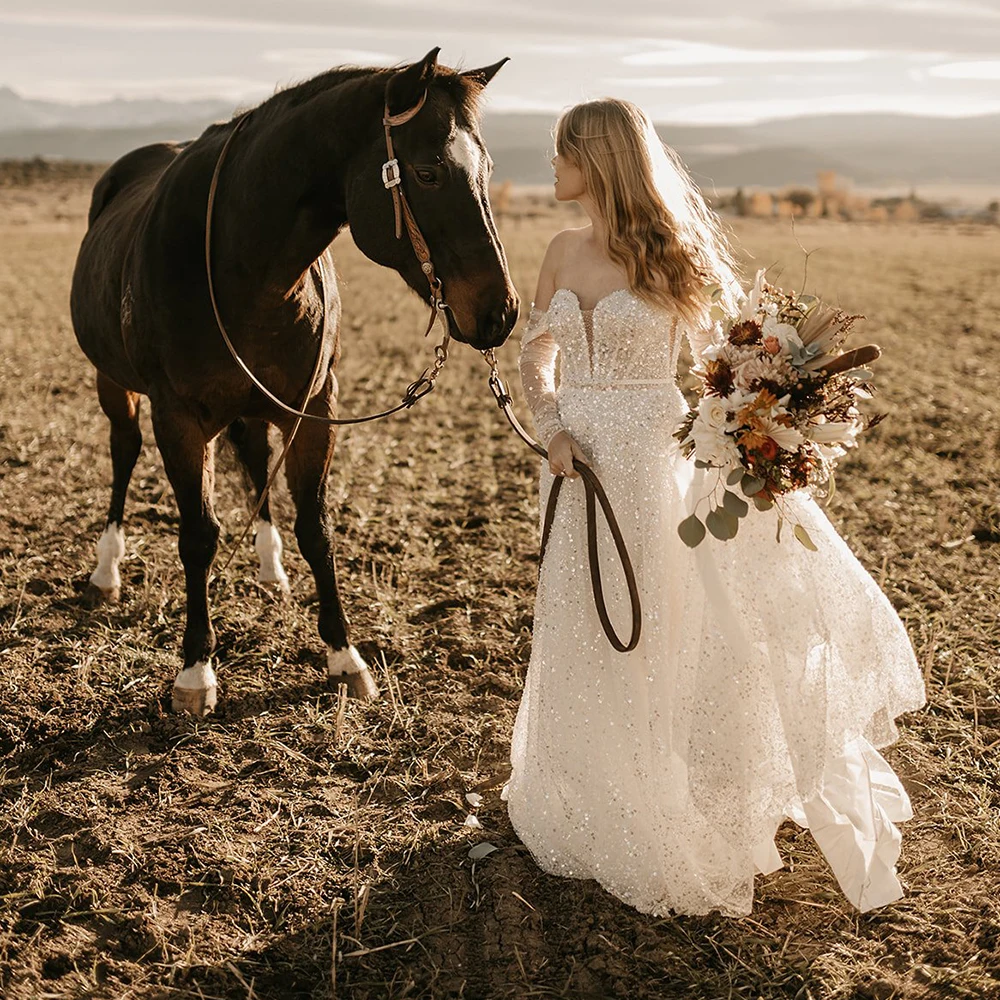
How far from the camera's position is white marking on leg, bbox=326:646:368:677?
4180 millimetres

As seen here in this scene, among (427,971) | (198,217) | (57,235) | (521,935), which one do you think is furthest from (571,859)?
Answer: (57,235)

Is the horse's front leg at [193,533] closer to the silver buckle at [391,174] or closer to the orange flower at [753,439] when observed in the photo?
the silver buckle at [391,174]

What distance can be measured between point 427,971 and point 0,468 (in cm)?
539

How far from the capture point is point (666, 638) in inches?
115

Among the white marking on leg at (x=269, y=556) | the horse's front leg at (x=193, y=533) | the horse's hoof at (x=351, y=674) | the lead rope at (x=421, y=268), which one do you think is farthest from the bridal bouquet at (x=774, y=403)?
the white marking on leg at (x=269, y=556)

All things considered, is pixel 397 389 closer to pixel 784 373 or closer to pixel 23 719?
pixel 23 719

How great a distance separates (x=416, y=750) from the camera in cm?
373

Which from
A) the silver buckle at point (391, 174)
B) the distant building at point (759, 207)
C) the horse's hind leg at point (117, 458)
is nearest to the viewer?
the silver buckle at point (391, 174)

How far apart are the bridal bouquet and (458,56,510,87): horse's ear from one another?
1.15 metres

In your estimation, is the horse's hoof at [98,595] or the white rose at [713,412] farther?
the horse's hoof at [98,595]

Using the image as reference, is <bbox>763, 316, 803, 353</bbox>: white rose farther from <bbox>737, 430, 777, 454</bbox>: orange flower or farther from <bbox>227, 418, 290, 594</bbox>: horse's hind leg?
<bbox>227, 418, 290, 594</bbox>: horse's hind leg

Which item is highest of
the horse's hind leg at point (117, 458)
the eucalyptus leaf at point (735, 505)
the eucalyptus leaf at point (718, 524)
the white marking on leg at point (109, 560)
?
the eucalyptus leaf at point (735, 505)

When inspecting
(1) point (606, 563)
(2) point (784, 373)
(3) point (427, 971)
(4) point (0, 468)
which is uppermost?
(2) point (784, 373)

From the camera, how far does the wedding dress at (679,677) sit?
2.85 m
